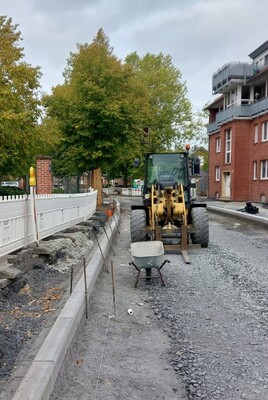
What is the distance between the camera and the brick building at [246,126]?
2969 cm

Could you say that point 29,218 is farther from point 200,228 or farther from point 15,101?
point 15,101

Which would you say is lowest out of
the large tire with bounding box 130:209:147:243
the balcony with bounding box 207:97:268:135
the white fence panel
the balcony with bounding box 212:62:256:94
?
the large tire with bounding box 130:209:147:243

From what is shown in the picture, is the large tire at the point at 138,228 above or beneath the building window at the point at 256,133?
beneath

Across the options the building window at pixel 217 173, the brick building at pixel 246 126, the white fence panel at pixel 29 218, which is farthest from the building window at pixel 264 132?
the white fence panel at pixel 29 218

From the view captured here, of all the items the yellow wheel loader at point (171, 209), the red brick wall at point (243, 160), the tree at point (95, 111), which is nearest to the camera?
the yellow wheel loader at point (171, 209)

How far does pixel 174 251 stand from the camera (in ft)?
33.4

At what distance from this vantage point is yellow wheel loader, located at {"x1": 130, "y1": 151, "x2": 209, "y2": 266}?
10320mm

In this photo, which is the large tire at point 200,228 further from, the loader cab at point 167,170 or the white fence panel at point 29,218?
the white fence panel at point 29,218

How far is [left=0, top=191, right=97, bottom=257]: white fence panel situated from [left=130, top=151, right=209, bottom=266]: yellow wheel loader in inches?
77.4

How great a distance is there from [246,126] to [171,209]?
23.5 meters

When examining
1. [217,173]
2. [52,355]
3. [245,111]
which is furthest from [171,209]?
[217,173]

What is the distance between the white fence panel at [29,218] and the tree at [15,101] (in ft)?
15.5

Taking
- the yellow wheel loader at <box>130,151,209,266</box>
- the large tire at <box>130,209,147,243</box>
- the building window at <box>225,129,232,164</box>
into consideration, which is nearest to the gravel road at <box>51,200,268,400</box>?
the yellow wheel loader at <box>130,151,209,266</box>

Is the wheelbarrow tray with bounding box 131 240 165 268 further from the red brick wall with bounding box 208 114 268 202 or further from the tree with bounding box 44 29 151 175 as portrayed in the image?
the red brick wall with bounding box 208 114 268 202
